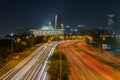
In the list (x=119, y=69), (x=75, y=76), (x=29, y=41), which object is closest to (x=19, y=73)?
(x=75, y=76)

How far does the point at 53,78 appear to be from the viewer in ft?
184

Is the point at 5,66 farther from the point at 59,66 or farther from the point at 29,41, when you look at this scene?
the point at 29,41

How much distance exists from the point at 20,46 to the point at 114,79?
75.0 meters

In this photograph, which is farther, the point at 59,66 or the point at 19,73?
the point at 19,73

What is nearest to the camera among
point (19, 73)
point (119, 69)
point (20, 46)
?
point (19, 73)

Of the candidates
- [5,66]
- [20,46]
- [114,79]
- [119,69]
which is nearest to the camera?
[114,79]

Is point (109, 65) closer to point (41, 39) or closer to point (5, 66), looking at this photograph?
point (5, 66)

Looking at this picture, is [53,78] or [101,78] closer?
[53,78]

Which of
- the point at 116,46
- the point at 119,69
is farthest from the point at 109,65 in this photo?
the point at 116,46

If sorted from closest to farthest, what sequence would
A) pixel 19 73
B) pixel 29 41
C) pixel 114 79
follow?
pixel 114 79 < pixel 19 73 < pixel 29 41

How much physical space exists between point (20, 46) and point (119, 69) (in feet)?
208

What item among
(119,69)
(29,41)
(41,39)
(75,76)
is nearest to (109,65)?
(119,69)

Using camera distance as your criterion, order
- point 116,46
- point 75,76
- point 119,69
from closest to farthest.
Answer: point 75,76
point 119,69
point 116,46

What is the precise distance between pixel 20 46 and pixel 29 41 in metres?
23.1
